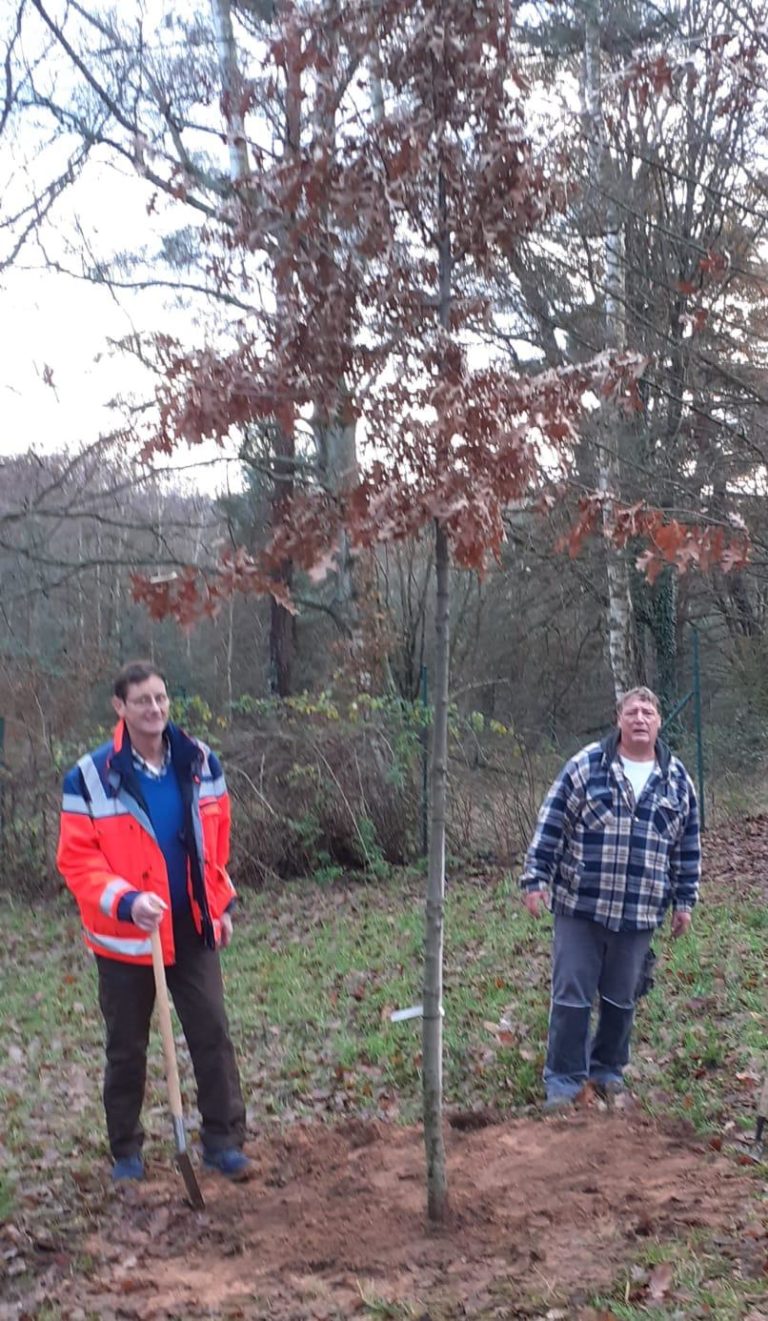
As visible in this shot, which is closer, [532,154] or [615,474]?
[532,154]

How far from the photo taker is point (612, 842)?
557cm

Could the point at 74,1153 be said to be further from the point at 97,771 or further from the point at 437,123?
the point at 437,123

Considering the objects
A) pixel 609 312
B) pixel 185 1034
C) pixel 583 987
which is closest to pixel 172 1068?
pixel 185 1034

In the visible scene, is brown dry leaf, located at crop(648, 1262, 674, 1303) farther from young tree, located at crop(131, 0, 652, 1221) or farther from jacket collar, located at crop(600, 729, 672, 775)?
jacket collar, located at crop(600, 729, 672, 775)

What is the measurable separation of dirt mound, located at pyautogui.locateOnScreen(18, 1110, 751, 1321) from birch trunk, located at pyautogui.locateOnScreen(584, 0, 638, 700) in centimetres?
242

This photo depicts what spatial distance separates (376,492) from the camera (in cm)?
419

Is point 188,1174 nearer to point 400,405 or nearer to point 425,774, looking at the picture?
point 400,405

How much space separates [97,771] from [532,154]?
2837mm

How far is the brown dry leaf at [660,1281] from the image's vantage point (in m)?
3.61

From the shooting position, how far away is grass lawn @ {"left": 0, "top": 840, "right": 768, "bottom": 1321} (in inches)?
212

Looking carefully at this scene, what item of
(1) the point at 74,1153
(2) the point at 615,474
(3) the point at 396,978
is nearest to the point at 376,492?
(1) the point at 74,1153

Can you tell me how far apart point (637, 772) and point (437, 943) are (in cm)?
161

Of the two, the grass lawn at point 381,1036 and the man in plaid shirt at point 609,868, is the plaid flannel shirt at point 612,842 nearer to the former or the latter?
→ the man in plaid shirt at point 609,868

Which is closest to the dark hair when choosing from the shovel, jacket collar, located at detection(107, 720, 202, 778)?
jacket collar, located at detection(107, 720, 202, 778)
